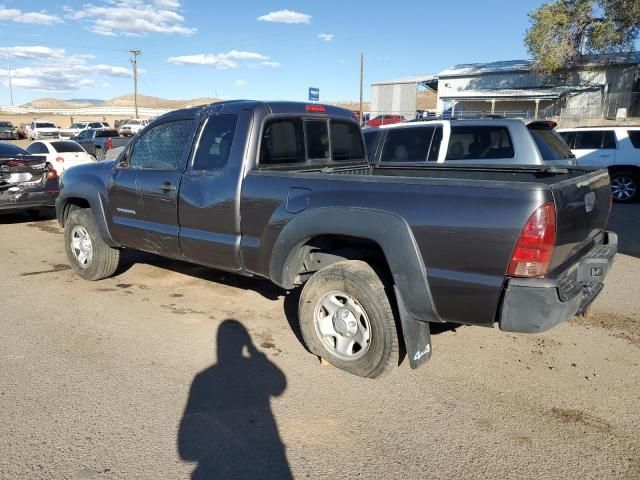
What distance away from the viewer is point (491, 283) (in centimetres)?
291

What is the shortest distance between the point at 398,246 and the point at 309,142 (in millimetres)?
1862

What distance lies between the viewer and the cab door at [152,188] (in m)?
4.65

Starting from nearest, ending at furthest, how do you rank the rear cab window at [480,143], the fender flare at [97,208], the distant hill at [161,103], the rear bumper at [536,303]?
the rear bumper at [536,303]
the fender flare at [97,208]
the rear cab window at [480,143]
the distant hill at [161,103]

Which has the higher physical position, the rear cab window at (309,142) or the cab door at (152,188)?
the rear cab window at (309,142)

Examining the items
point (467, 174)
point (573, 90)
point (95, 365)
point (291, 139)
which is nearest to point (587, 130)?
point (467, 174)

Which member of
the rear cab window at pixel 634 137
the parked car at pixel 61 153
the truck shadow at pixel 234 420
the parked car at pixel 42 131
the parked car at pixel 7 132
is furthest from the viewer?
the parked car at pixel 7 132

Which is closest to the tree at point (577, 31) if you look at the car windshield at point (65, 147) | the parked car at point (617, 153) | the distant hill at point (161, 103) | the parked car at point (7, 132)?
the parked car at point (617, 153)

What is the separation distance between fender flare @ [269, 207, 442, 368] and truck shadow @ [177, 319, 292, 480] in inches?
38.4

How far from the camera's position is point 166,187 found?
15.2 feet

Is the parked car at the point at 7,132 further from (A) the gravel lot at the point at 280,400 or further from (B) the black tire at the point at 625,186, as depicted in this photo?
(B) the black tire at the point at 625,186

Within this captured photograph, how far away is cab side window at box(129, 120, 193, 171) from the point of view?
15.4 ft

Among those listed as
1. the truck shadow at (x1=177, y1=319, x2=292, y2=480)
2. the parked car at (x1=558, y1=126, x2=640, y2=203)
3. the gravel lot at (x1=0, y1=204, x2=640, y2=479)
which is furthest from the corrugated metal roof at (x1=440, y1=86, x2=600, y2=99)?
the truck shadow at (x1=177, y1=319, x2=292, y2=480)

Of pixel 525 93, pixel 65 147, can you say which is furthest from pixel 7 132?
pixel 525 93

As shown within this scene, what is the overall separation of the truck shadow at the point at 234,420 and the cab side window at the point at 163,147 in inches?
71.3
